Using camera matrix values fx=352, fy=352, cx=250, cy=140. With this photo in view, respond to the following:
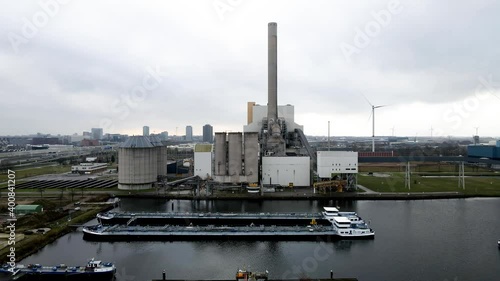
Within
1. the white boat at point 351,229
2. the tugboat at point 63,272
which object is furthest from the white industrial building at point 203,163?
the tugboat at point 63,272

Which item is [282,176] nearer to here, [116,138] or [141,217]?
[141,217]

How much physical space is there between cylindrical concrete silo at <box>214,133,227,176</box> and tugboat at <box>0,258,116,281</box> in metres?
19.0

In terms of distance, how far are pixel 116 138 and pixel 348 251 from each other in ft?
461

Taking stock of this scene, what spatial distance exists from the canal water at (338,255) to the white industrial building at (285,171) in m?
11.1

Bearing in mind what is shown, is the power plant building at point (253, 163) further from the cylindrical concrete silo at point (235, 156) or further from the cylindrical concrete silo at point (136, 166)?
the cylindrical concrete silo at point (136, 166)

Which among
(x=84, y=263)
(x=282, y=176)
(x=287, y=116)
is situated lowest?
A: (x=84, y=263)

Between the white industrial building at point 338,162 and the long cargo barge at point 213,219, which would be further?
the white industrial building at point 338,162

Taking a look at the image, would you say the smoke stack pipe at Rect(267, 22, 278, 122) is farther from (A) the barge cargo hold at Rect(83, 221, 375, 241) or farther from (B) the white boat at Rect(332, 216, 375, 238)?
(A) the barge cargo hold at Rect(83, 221, 375, 241)

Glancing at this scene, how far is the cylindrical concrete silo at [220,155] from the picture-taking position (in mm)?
31922

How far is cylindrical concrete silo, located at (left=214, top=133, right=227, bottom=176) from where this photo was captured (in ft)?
105

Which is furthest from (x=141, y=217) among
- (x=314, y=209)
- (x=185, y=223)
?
→ (x=314, y=209)

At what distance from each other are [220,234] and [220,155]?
15363mm

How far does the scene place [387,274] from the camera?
42.0 ft

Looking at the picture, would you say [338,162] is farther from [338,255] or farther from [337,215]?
[338,255]
